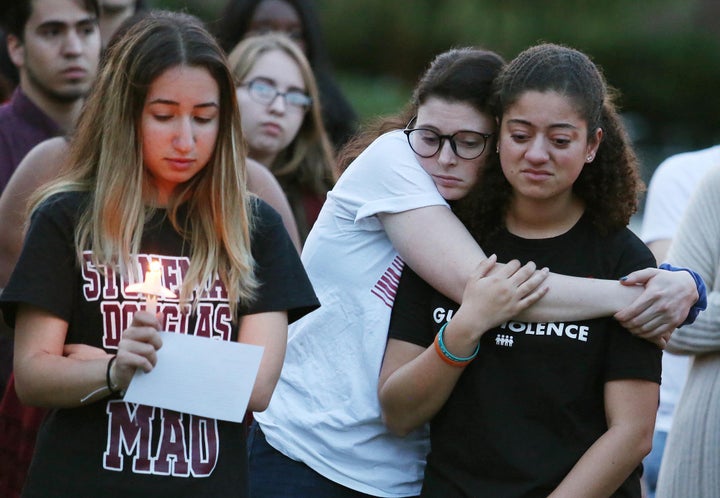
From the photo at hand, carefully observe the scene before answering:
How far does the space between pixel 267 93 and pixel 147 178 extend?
224 cm

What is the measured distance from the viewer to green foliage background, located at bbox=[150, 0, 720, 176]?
71.5 ft

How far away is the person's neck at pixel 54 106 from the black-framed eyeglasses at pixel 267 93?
0.78m

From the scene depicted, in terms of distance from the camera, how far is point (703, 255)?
3834mm

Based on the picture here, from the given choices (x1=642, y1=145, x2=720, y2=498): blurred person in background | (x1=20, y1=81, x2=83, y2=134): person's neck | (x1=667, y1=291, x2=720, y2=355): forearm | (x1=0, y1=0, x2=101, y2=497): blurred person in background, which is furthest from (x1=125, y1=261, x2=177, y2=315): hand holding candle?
(x1=642, y1=145, x2=720, y2=498): blurred person in background

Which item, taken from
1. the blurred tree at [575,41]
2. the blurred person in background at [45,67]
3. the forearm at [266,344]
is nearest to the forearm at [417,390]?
the forearm at [266,344]

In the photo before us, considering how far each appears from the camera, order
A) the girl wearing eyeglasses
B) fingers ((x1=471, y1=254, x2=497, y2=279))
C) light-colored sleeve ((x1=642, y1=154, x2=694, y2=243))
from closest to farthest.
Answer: fingers ((x1=471, y1=254, x2=497, y2=279)), the girl wearing eyeglasses, light-colored sleeve ((x1=642, y1=154, x2=694, y2=243))

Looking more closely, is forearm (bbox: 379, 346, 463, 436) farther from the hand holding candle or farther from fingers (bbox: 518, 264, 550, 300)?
the hand holding candle

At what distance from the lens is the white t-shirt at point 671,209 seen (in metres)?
4.98

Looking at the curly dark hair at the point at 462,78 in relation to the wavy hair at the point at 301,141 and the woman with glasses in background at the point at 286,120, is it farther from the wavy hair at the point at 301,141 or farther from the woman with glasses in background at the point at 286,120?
the wavy hair at the point at 301,141

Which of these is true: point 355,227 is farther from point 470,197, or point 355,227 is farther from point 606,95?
point 606,95

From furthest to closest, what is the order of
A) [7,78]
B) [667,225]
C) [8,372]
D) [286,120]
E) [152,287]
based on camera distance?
[7,78]
[286,120]
[667,225]
[8,372]
[152,287]

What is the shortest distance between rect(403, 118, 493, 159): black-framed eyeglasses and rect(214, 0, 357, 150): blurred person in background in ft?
8.65

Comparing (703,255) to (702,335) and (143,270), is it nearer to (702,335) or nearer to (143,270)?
(702,335)

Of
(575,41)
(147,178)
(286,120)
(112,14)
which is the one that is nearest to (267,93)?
(286,120)
